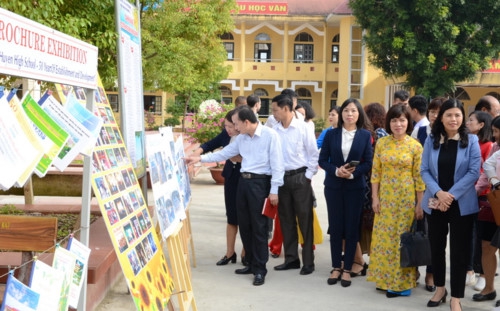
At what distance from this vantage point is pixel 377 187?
5836 mm

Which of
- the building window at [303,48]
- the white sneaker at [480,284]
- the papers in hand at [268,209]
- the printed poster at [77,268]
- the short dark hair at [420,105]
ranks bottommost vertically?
the white sneaker at [480,284]

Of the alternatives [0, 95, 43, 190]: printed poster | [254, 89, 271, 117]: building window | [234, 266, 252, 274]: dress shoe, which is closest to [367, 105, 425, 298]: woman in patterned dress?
[234, 266, 252, 274]: dress shoe

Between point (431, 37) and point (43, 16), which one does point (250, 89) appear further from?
point (43, 16)

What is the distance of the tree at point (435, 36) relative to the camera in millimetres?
20719

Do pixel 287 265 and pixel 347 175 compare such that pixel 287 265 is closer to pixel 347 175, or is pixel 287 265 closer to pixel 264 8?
pixel 347 175

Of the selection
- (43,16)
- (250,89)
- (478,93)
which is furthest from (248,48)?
(43,16)

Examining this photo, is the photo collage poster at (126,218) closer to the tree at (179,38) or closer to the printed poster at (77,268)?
the printed poster at (77,268)

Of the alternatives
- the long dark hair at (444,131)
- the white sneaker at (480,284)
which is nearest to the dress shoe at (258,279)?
the white sneaker at (480,284)

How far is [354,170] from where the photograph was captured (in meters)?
6.01

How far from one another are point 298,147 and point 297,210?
2.11 feet

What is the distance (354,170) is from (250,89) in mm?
32974

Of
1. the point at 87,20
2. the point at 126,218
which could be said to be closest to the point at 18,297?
the point at 126,218

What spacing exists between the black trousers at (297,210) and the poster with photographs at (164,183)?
5.90ft

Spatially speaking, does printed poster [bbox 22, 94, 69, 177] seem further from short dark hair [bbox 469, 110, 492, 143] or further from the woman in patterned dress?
short dark hair [bbox 469, 110, 492, 143]
